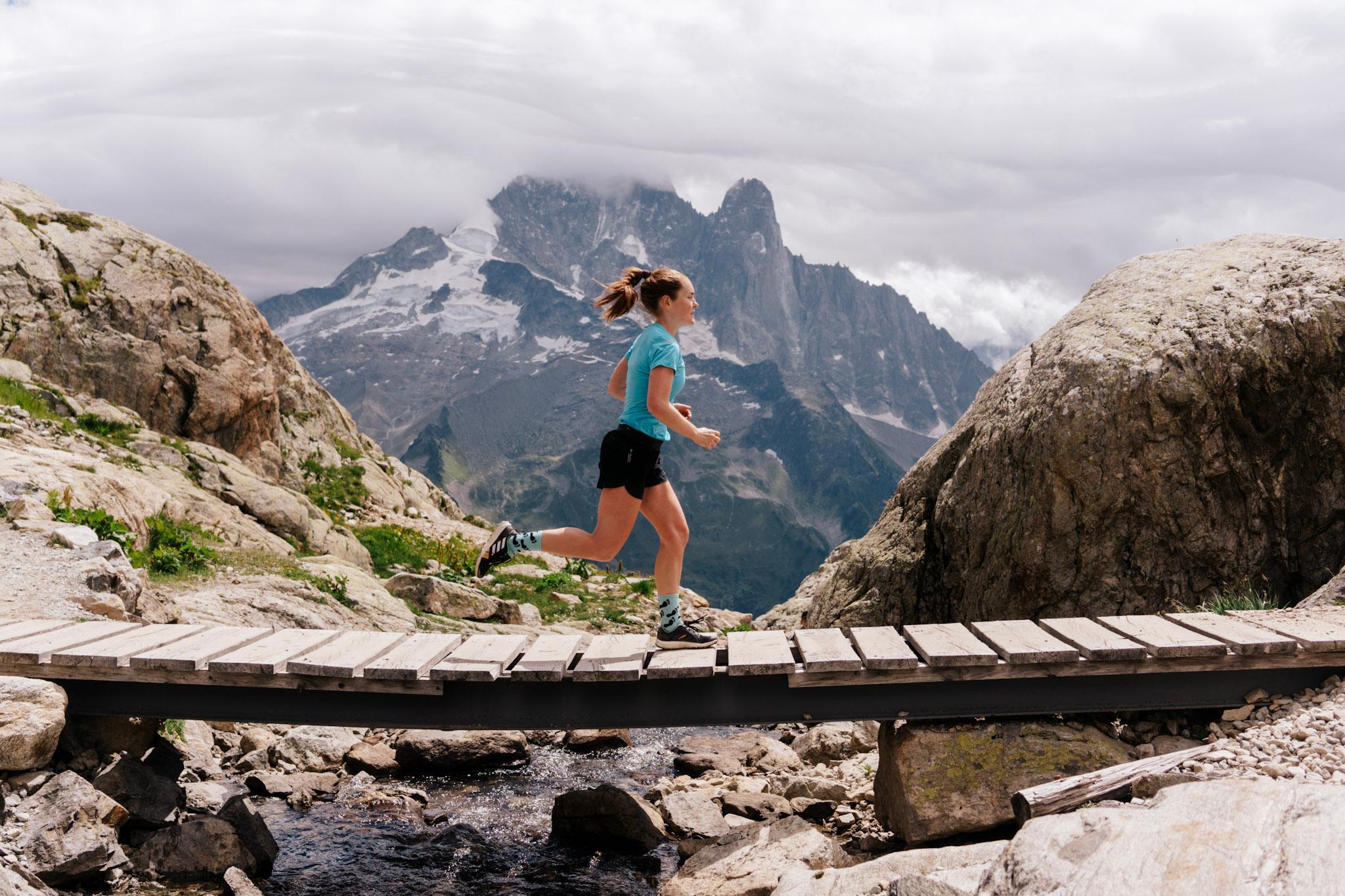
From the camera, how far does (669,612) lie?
8.88 meters

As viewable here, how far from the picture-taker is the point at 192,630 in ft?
29.3

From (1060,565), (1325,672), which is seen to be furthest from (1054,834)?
(1060,565)

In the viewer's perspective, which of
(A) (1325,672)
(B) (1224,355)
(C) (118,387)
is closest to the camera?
(A) (1325,672)

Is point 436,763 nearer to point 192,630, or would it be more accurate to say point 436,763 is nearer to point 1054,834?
point 192,630

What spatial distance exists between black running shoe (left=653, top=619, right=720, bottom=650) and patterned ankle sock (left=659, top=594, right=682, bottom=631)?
1.6 inches

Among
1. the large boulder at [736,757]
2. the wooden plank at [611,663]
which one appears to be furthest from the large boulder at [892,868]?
the large boulder at [736,757]

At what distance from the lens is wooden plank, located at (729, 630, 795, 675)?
7.77 metres

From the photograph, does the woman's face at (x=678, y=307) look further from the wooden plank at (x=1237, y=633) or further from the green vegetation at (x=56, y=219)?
the green vegetation at (x=56, y=219)

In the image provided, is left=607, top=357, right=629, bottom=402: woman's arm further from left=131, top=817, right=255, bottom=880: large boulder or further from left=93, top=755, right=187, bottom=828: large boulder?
left=93, top=755, right=187, bottom=828: large boulder

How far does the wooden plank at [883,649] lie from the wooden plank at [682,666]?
4.18 feet

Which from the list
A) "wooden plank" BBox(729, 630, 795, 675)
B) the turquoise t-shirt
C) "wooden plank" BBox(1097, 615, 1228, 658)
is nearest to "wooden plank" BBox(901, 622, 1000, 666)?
"wooden plank" BBox(729, 630, 795, 675)

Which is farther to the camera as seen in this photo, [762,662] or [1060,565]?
[1060,565]

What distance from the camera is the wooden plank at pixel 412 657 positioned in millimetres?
7660

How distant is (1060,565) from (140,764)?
10.2 metres
